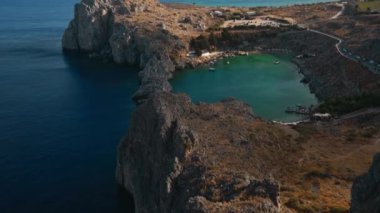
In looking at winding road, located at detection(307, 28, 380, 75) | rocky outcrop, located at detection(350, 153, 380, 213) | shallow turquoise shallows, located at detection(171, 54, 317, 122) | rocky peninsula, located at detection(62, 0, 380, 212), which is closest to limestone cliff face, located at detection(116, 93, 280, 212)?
rocky peninsula, located at detection(62, 0, 380, 212)

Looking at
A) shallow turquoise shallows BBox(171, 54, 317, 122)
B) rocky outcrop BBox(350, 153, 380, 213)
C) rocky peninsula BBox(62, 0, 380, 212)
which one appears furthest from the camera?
shallow turquoise shallows BBox(171, 54, 317, 122)

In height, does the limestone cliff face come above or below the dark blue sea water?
above

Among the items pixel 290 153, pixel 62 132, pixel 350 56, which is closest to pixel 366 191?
pixel 290 153

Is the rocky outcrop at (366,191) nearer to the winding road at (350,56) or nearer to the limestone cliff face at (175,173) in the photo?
the limestone cliff face at (175,173)

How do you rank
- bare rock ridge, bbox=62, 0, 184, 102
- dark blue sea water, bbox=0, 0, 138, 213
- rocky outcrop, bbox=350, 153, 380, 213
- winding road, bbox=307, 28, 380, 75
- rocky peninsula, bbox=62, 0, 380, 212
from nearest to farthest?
rocky outcrop, bbox=350, 153, 380, 213, rocky peninsula, bbox=62, 0, 380, 212, dark blue sea water, bbox=0, 0, 138, 213, winding road, bbox=307, 28, 380, 75, bare rock ridge, bbox=62, 0, 184, 102

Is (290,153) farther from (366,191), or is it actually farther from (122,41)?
(122,41)

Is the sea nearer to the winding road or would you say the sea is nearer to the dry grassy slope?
the dry grassy slope
